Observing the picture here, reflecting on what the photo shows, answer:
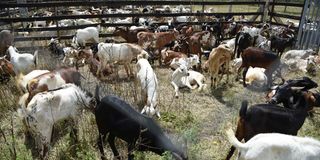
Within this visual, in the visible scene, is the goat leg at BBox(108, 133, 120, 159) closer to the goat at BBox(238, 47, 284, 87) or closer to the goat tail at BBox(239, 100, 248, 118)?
the goat tail at BBox(239, 100, 248, 118)

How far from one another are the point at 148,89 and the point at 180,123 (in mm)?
848

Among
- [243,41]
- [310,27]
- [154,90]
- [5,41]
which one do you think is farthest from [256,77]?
[5,41]

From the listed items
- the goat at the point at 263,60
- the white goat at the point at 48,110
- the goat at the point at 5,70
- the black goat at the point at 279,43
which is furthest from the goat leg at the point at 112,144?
the black goat at the point at 279,43

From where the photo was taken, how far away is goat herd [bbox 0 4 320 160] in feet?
12.6

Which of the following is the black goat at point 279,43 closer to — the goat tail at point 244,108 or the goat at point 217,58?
the goat at point 217,58

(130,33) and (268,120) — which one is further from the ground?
(130,33)

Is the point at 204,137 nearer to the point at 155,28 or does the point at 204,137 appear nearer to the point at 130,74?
the point at 130,74

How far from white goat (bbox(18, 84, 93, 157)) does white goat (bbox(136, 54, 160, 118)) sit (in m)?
1.24

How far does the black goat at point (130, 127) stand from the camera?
3.87 metres

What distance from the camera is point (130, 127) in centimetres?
397

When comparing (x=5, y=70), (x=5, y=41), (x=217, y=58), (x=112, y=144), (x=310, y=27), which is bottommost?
(x=112, y=144)

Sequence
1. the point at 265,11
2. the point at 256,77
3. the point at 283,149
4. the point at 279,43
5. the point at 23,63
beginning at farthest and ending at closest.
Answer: the point at 265,11 < the point at 279,43 < the point at 256,77 < the point at 23,63 < the point at 283,149

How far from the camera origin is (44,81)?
5.14 m

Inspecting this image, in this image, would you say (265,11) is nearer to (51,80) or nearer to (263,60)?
(263,60)
